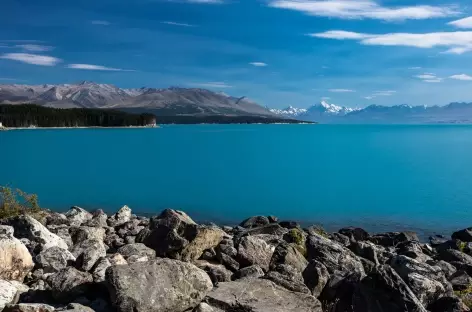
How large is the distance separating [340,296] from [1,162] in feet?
269

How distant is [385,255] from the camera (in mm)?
20359

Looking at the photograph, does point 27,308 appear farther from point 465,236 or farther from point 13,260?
point 465,236

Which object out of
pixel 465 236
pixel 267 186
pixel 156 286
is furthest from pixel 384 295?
pixel 267 186

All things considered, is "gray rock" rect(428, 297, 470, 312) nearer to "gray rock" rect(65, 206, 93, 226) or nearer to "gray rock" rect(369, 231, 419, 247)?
"gray rock" rect(369, 231, 419, 247)

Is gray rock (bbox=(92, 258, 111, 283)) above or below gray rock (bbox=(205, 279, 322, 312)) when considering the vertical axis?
above

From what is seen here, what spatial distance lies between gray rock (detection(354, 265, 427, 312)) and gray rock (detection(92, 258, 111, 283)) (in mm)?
5777

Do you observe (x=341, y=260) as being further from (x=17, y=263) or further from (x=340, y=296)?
(x=17, y=263)

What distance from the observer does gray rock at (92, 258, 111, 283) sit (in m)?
11.2

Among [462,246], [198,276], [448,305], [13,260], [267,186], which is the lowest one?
[267,186]

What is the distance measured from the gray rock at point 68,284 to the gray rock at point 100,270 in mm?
150

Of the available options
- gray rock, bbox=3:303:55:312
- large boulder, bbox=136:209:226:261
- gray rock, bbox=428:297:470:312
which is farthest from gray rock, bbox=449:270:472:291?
gray rock, bbox=3:303:55:312

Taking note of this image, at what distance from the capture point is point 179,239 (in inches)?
Answer: 572

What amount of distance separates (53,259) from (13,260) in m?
1.18

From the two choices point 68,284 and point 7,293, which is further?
point 68,284
